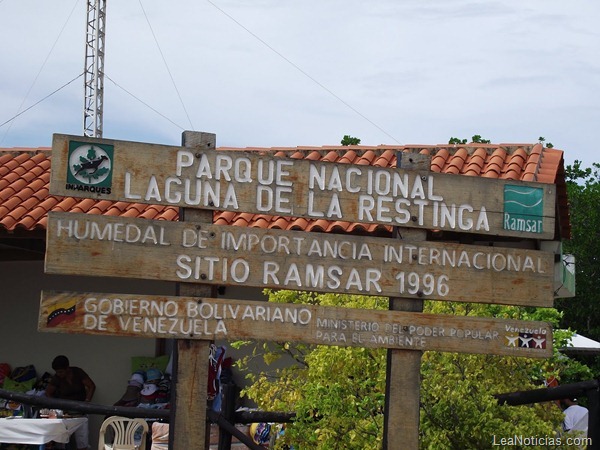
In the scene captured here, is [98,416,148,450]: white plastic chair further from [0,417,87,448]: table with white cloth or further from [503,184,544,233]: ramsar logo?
[503,184,544,233]: ramsar logo

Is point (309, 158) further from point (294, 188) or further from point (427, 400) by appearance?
point (294, 188)

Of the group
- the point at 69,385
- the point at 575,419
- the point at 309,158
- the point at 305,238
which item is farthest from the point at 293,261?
the point at 69,385

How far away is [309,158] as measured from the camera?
1108 centimetres

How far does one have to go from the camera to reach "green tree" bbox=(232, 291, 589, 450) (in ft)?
20.7

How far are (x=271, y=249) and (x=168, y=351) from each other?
6.50 metres

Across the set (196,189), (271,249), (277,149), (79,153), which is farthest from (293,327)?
(277,149)

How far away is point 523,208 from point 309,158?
16.5ft

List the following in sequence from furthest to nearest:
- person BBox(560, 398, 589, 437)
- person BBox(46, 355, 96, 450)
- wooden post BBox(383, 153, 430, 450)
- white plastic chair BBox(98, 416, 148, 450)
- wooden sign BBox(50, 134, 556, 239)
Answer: person BBox(46, 355, 96, 450) < person BBox(560, 398, 589, 437) < white plastic chair BBox(98, 416, 148, 450) < wooden post BBox(383, 153, 430, 450) < wooden sign BBox(50, 134, 556, 239)

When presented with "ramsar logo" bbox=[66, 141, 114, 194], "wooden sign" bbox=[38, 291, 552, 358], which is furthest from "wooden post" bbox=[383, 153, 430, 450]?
"ramsar logo" bbox=[66, 141, 114, 194]

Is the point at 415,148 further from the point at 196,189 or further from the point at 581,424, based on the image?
the point at 196,189

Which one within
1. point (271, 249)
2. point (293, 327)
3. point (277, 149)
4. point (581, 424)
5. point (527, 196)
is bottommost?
point (581, 424)

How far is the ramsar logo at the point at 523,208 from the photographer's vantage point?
627 cm

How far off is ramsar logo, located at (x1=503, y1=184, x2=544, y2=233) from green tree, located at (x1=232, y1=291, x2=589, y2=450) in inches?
45.3

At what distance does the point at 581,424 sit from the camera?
10.1 metres
